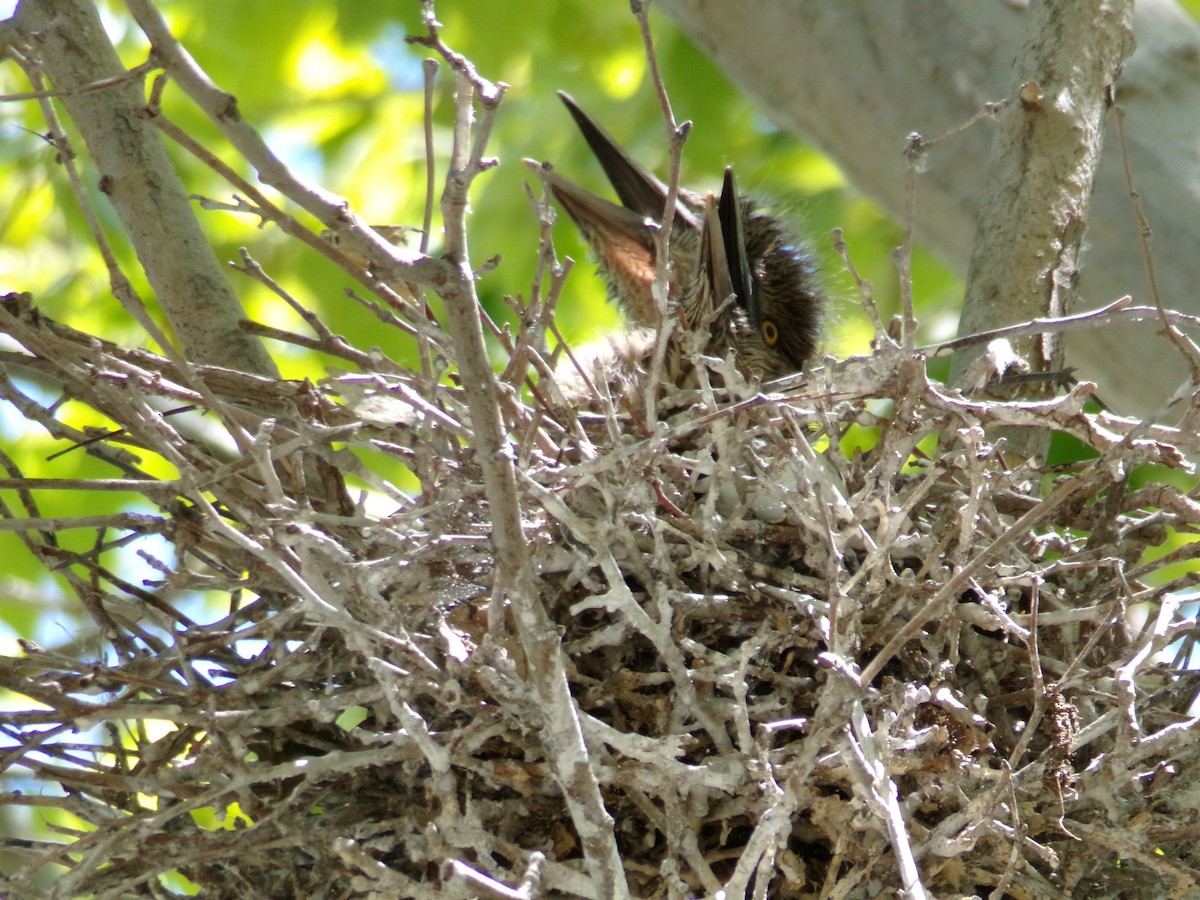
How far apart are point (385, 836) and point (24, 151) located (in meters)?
3.20

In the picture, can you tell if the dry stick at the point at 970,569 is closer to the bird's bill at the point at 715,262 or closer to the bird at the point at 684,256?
the bird's bill at the point at 715,262

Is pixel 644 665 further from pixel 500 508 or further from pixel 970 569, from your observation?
pixel 500 508

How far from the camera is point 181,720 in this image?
1.63 meters

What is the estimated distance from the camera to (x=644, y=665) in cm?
177

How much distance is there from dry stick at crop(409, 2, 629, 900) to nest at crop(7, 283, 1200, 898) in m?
0.04

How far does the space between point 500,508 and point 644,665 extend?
568 mm

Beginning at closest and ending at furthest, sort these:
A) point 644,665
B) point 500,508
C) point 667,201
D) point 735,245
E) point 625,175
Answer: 1. point 500,508
2. point 667,201
3. point 644,665
4. point 735,245
5. point 625,175

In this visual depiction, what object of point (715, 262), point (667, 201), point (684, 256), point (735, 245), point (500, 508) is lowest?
point (500, 508)

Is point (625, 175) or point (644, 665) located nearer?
point (644, 665)

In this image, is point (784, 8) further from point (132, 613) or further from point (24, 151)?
point (24, 151)

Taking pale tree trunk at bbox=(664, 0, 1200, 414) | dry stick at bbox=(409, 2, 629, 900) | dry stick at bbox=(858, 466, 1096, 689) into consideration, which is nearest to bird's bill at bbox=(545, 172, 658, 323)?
pale tree trunk at bbox=(664, 0, 1200, 414)

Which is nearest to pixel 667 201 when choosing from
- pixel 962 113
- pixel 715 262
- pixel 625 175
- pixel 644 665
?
pixel 644 665

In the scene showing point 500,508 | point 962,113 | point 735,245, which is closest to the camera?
point 500,508

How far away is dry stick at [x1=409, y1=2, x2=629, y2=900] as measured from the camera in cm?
117
